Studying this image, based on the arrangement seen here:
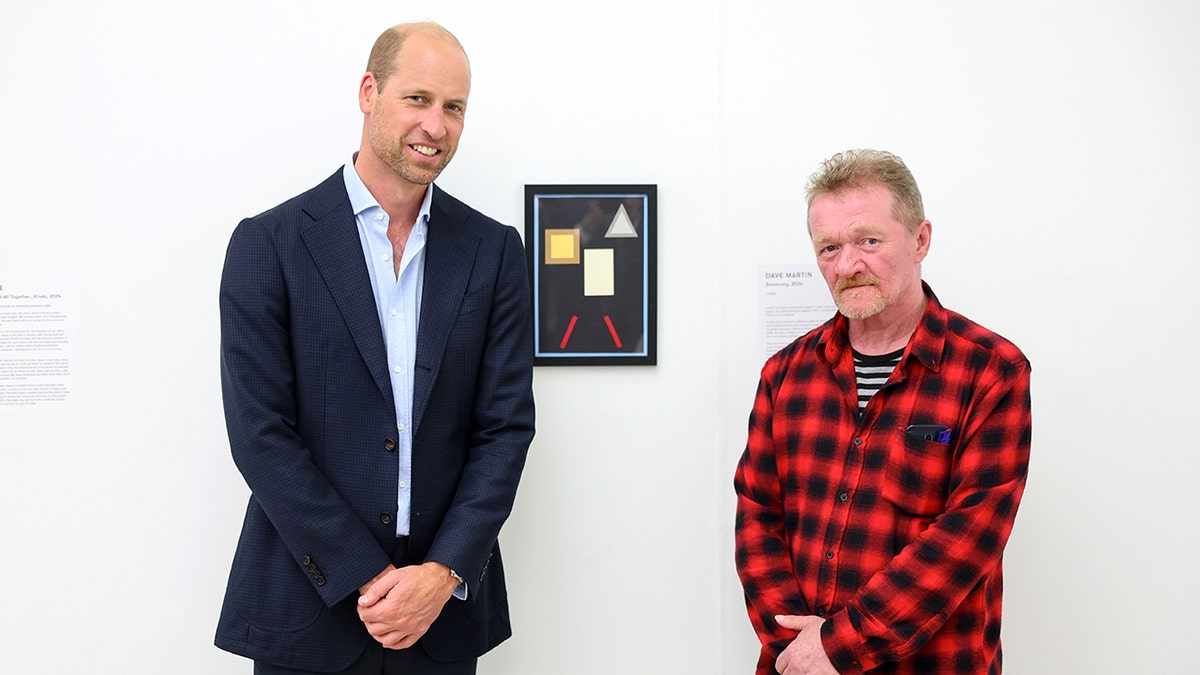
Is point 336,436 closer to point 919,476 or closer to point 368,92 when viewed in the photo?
point 368,92

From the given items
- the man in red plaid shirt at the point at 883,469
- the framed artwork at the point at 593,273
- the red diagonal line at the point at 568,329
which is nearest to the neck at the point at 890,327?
the man in red plaid shirt at the point at 883,469

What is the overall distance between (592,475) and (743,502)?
1.75ft

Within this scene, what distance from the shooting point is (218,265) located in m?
2.21

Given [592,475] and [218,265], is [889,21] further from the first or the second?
[218,265]

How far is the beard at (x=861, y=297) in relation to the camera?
1653mm

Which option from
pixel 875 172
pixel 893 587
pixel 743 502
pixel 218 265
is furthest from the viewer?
pixel 218 265

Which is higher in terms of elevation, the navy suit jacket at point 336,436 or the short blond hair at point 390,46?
the short blond hair at point 390,46

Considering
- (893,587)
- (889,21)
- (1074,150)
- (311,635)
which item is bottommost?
(311,635)

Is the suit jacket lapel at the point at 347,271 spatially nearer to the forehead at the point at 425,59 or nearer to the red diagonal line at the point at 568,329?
the forehead at the point at 425,59

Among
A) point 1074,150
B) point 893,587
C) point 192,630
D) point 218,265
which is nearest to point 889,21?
point 1074,150

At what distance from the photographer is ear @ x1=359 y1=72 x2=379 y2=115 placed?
1771 mm

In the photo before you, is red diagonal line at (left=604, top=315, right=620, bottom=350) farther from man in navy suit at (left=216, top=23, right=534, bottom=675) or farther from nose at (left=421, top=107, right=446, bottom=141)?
nose at (left=421, top=107, right=446, bottom=141)

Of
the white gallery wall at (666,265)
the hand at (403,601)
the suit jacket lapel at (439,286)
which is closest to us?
the hand at (403,601)

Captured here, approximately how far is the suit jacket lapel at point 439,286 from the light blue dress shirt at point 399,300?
0.02m
